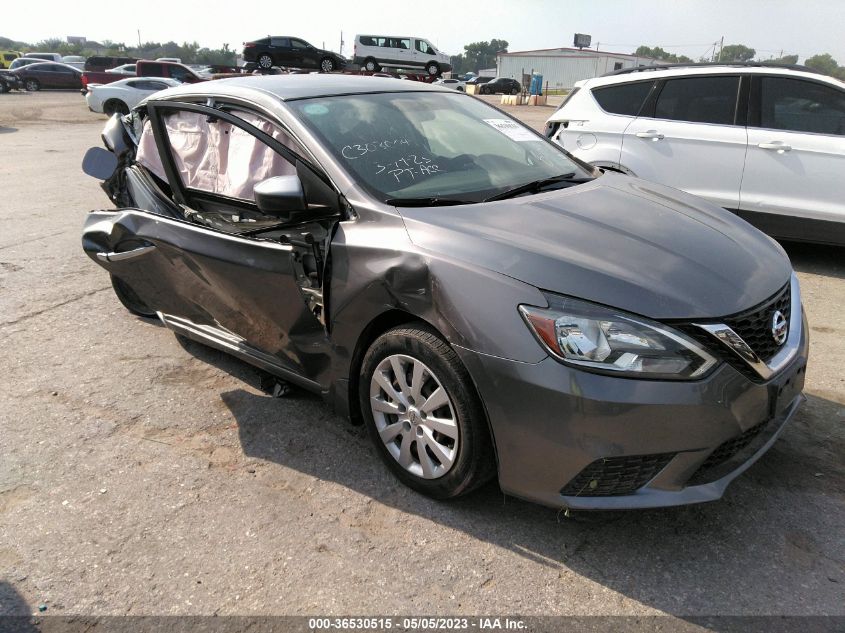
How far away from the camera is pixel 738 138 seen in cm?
594

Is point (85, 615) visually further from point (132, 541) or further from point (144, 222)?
point (144, 222)

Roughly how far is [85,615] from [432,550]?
122cm

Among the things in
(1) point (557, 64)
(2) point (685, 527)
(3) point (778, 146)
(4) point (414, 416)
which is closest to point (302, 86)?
(4) point (414, 416)

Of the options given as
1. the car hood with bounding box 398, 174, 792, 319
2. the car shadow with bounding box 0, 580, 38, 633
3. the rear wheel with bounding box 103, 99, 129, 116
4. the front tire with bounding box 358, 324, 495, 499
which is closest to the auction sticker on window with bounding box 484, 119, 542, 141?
the car hood with bounding box 398, 174, 792, 319

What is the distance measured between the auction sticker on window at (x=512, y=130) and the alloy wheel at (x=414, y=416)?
5.75ft

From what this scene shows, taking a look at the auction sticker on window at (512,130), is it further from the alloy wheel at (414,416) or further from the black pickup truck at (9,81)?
the black pickup truck at (9,81)

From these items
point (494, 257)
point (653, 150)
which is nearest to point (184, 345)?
point (494, 257)

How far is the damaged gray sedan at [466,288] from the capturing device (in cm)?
231

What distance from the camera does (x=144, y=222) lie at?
3.80 metres

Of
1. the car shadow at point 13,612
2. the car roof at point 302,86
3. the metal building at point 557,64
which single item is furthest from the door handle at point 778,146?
the metal building at point 557,64

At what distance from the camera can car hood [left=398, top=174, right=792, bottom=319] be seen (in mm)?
2393

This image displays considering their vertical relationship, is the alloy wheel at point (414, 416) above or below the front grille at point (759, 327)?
below

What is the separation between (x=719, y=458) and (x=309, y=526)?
1.58m

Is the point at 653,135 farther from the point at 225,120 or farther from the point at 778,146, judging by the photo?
the point at 225,120
